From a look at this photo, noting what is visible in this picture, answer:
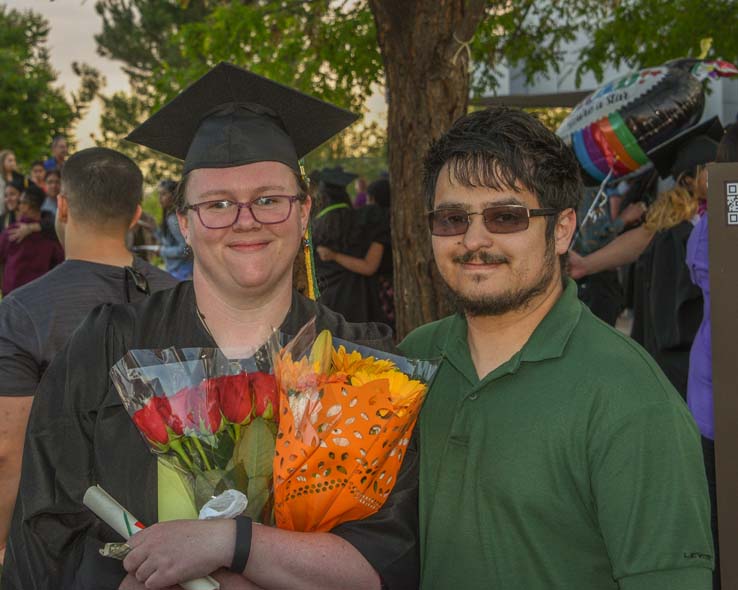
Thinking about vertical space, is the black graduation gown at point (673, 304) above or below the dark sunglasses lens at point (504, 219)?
below

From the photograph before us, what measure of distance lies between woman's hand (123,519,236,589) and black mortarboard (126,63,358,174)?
935 millimetres

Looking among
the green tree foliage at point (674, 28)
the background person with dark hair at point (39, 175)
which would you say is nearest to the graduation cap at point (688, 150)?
the green tree foliage at point (674, 28)

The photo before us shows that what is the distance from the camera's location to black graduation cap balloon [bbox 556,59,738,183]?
17.3 feet

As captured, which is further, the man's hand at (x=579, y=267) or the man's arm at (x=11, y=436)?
the man's hand at (x=579, y=267)

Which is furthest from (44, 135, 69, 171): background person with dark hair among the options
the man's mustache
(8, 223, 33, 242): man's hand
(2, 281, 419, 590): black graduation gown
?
the man's mustache

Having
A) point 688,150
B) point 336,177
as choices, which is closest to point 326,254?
point 336,177

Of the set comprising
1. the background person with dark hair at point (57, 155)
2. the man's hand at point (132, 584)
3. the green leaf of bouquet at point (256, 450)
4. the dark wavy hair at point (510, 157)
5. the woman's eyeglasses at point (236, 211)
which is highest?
the background person with dark hair at point (57, 155)

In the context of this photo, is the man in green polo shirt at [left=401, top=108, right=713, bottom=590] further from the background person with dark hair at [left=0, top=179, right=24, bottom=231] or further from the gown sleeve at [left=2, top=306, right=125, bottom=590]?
the background person with dark hair at [left=0, top=179, right=24, bottom=231]

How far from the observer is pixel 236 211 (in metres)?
2.23

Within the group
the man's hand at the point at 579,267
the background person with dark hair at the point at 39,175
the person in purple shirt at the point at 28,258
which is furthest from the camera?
the background person with dark hair at the point at 39,175

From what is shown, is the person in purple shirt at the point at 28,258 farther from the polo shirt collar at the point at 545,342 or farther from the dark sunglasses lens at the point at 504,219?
the dark sunglasses lens at the point at 504,219

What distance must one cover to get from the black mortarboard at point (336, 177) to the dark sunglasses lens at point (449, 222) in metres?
5.18

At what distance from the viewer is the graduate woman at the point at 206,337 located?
2.03m

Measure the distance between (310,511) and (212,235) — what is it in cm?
74
